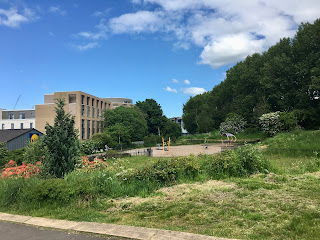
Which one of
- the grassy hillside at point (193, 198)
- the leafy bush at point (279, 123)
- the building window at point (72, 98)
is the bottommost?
the grassy hillside at point (193, 198)

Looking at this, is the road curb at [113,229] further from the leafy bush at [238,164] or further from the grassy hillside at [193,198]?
the leafy bush at [238,164]

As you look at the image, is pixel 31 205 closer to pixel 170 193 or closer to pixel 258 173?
pixel 170 193

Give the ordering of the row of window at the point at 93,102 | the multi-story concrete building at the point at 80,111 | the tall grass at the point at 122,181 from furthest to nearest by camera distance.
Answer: the row of window at the point at 93,102 < the multi-story concrete building at the point at 80,111 < the tall grass at the point at 122,181

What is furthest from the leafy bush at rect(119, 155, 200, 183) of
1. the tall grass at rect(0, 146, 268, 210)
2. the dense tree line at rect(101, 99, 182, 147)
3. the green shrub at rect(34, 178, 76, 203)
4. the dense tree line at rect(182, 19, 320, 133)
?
the dense tree line at rect(182, 19, 320, 133)

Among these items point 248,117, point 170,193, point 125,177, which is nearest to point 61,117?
point 125,177

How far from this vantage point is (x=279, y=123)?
28.8 meters

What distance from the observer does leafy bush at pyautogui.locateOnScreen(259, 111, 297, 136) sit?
28334mm

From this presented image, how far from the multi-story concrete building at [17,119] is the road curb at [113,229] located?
70.6 m

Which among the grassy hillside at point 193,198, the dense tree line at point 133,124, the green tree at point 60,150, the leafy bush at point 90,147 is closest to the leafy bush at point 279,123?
the dense tree line at point 133,124

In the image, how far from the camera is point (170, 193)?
18.3ft

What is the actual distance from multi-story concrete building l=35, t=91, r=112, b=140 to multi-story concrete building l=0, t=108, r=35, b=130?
578 cm

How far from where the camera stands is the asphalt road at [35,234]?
12.1 ft

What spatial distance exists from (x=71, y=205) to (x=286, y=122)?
2817 cm

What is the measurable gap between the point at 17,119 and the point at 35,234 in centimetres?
7516
